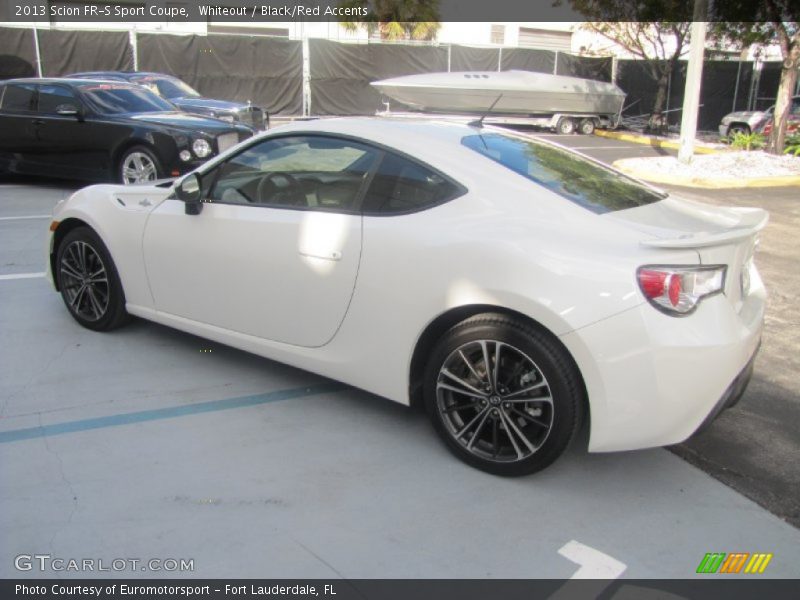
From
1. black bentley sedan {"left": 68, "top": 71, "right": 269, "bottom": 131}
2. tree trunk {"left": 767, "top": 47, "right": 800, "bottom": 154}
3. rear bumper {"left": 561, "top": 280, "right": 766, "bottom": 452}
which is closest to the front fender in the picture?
rear bumper {"left": 561, "top": 280, "right": 766, "bottom": 452}

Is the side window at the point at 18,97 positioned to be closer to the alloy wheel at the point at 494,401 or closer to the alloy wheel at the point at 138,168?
the alloy wheel at the point at 138,168

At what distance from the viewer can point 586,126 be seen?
73.8ft

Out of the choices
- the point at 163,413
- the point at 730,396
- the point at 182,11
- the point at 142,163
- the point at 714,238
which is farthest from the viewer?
the point at 182,11

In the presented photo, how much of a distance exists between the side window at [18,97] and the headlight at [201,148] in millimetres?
2990

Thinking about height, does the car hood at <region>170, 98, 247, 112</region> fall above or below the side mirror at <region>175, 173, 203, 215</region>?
above

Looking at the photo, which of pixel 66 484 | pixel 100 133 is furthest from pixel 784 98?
pixel 66 484

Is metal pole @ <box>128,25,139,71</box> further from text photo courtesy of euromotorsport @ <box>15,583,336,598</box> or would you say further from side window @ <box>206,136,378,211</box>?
text photo courtesy of euromotorsport @ <box>15,583,336,598</box>

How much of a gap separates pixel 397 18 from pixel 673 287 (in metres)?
28.2

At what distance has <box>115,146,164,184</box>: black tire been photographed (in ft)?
29.5

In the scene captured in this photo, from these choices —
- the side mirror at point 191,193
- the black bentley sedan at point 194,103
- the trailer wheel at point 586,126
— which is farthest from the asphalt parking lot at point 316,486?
the trailer wheel at point 586,126

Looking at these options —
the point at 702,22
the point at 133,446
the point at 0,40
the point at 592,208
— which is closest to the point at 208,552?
the point at 133,446

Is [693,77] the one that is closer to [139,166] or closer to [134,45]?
[139,166]

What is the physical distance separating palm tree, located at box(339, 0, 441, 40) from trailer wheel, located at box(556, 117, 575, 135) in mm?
9522

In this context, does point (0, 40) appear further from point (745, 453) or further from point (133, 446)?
point (745, 453)
